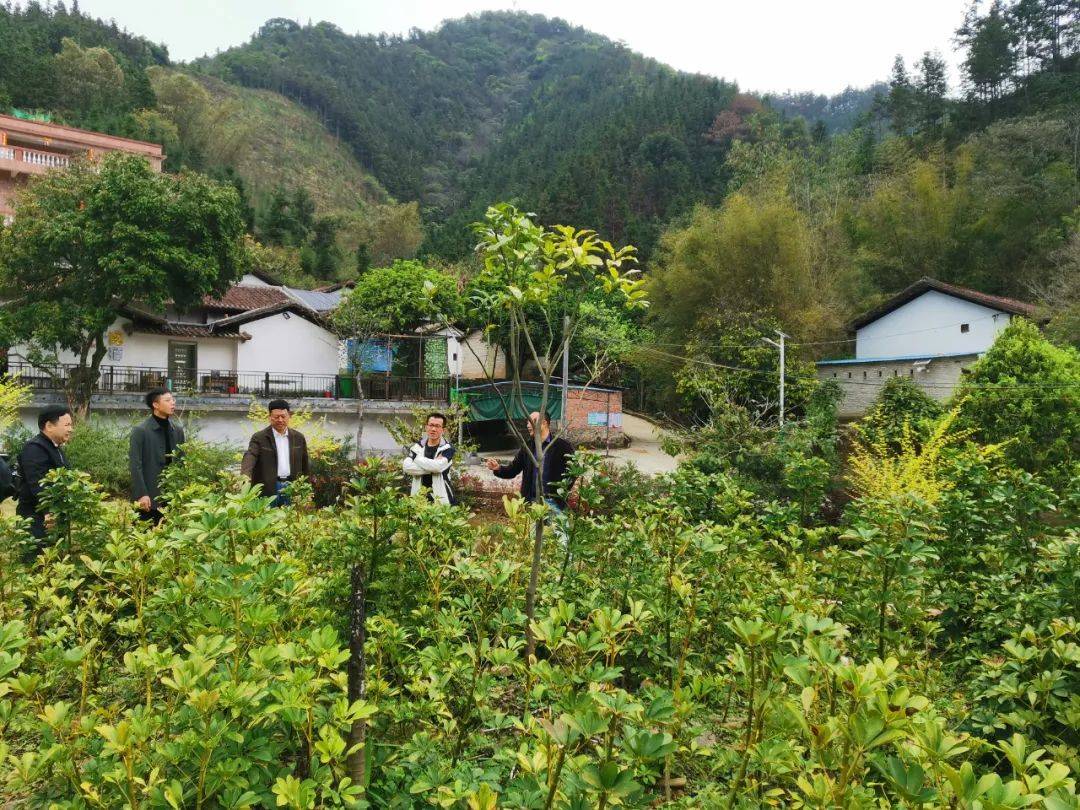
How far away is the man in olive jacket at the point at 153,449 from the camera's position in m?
4.46

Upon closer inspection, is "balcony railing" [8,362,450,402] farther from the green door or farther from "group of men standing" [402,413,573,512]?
"group of men standing" [402,413,573,512]

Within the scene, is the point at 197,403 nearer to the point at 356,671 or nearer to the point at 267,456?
the point at 267,456

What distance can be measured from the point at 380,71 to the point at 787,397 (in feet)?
305

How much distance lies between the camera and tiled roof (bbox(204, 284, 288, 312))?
23.4 m

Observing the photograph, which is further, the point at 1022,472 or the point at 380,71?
the point at 380,71

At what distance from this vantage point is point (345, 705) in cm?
150

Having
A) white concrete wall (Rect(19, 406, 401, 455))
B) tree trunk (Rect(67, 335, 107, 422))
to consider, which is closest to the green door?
tree trunk (Rect(67, 335, 107, 422))

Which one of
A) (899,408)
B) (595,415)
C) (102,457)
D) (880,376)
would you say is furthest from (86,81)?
(899,408)

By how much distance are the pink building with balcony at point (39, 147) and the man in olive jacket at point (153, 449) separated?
29.6 metres

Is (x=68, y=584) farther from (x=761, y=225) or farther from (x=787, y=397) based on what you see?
(x=761, y=225)

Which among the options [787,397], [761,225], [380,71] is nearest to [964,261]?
[761,225]

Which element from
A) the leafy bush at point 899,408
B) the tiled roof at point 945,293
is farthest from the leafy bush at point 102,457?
the tiled roof at point 945,293

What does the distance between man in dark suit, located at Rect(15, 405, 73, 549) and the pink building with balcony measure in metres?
29.8

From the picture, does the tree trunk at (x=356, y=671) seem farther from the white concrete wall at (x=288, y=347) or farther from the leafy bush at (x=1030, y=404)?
the white concrete wall at (x=288, y=347)
